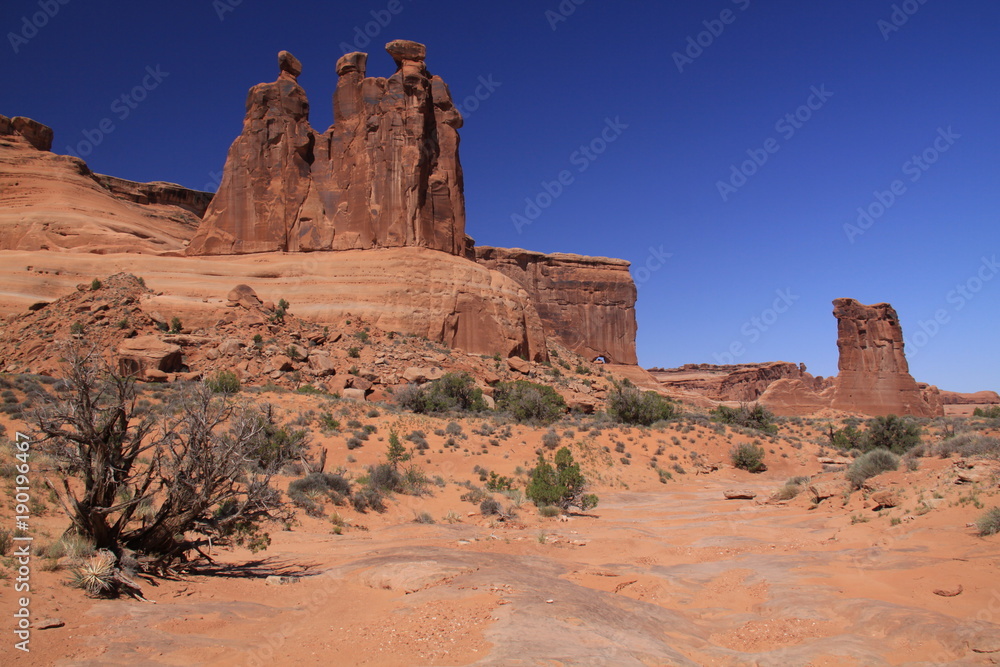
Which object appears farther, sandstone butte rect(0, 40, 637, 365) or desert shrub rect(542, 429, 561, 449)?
sandstone butte rect(0, 40, 637, 365)

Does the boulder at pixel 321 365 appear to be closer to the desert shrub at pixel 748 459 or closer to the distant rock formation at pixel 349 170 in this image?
the distant rock formation at pixel 349 170

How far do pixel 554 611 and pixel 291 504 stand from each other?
26.3 feet

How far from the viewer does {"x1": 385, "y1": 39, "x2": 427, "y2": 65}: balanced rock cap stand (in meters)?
41.3

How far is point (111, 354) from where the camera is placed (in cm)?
A: 2588

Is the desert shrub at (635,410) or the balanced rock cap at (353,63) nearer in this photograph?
the desert shrub at (635,410)

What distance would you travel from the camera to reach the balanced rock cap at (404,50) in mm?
41344

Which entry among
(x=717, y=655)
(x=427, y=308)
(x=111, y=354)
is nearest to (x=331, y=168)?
(x=427, y=308)

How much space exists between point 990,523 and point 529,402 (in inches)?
743

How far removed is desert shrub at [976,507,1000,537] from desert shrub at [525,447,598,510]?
7.94m

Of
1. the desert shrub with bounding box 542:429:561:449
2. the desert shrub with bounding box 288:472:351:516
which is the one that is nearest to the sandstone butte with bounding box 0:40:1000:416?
the desert shrub with bounding box 542:429:561:449

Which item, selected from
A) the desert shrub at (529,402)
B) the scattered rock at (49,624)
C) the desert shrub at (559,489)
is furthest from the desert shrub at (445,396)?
the scattered rock at (49,624)

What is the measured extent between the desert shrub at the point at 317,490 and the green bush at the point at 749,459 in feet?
51.8

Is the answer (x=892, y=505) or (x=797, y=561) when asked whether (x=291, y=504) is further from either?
(x=892, y=505)

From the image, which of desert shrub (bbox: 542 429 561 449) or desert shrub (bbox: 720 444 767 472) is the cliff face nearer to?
desert shrub (bbox: 720 444 767 472)
